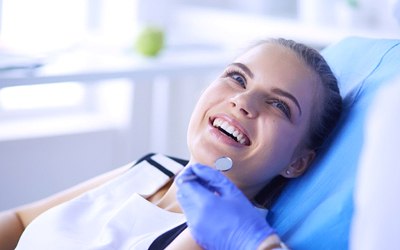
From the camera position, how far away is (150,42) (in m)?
2.20

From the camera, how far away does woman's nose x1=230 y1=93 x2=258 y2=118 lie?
3.72 ft

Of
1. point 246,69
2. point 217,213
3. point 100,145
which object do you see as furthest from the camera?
point 100,145

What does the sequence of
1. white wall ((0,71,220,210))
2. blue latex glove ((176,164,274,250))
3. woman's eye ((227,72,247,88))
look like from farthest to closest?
white wall ((0,71,220,210)) < woman's eye ((227,72,247,88)) < blue latex glove ((176,164,274,250))

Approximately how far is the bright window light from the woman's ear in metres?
1.47

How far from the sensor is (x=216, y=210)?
3.27 feet

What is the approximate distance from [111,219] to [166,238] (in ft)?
0.41

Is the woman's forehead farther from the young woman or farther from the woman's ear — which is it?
the woman's ear

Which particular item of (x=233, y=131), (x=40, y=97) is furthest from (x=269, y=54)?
(x=40, y=97)

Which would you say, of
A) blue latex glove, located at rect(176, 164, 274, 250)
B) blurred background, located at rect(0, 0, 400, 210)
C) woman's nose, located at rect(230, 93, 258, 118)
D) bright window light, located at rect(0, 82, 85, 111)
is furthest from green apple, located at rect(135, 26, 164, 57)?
blue latex glove, located at rect(176, 164, 274, 250)

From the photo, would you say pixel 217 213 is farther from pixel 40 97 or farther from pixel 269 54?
pixel 40 97

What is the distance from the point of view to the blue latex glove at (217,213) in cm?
98

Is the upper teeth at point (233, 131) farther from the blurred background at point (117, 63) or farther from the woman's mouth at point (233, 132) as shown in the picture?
the blurred background at point (117, 63)

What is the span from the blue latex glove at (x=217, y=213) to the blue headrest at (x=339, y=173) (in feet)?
0.38

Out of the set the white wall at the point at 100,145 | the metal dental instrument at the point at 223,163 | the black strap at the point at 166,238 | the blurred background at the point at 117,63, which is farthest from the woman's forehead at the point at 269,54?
the white wall at the point at 100,145
